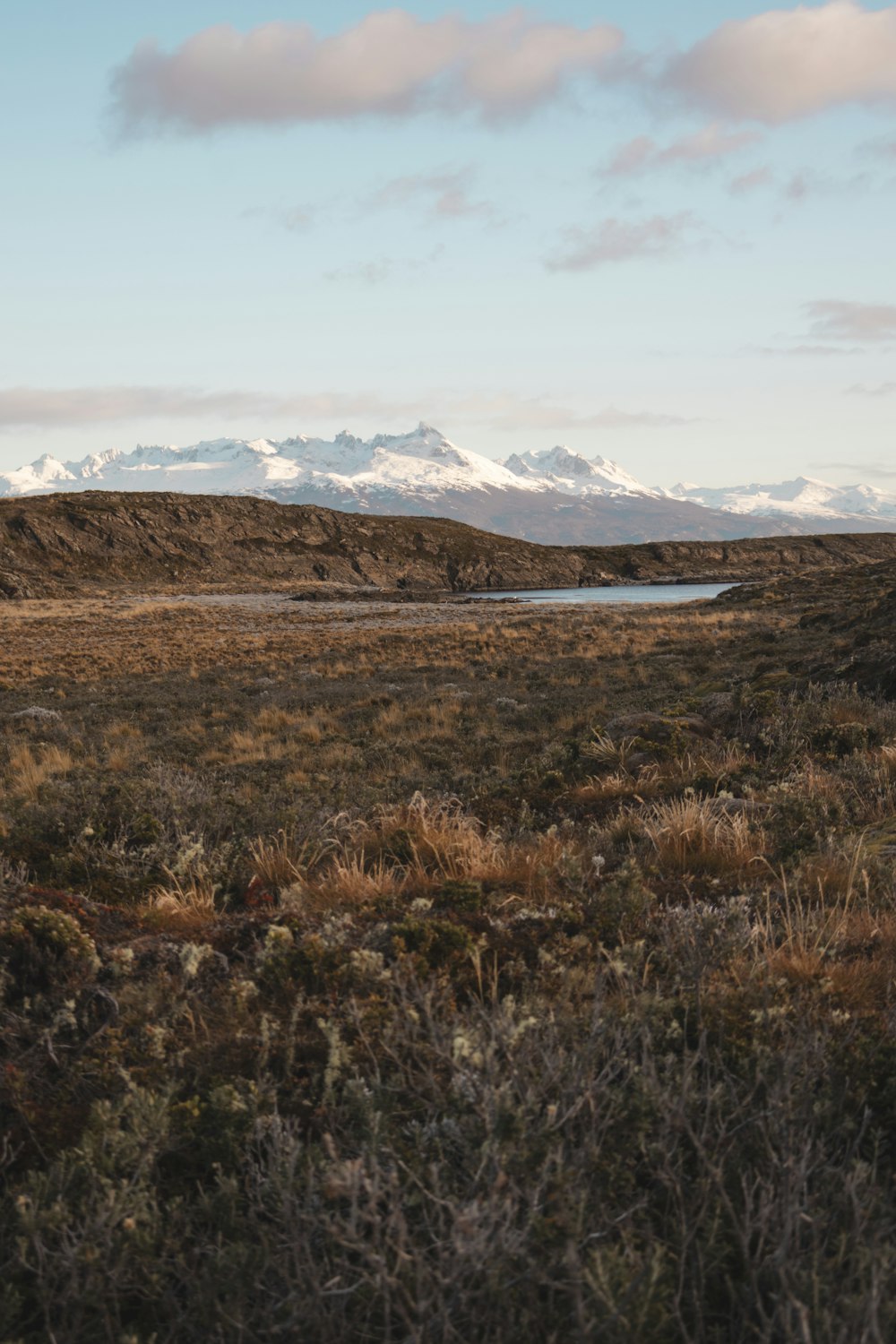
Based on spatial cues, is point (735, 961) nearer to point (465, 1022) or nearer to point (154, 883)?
point (465, 1022)

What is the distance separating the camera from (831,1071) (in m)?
2.78

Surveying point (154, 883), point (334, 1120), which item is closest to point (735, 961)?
point (334, 1120)

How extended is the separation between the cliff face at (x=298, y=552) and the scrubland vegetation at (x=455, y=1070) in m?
69.9

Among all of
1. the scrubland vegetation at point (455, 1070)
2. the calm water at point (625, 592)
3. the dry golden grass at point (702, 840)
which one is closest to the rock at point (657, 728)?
the scrubland vegetation at point (455, 1070)

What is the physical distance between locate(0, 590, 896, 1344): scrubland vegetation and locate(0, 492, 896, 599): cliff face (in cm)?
6992

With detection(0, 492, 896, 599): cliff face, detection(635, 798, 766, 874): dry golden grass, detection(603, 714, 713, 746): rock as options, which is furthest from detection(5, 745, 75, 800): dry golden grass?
detection(0, 492, 896, 599): cliff face

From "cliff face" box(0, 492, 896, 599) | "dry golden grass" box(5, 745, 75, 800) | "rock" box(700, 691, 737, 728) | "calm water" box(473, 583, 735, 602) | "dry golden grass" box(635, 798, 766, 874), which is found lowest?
"dry golden grass" box(5, 745, 75, 800)

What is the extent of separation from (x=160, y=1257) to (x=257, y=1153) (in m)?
0.38

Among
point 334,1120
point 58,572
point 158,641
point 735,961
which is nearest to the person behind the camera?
point 334,1120

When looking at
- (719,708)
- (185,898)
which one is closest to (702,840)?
(185,898)

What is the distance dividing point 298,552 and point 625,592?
40641mm

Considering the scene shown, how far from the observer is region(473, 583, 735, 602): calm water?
2726 inches

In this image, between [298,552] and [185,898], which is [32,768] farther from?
[298,552]

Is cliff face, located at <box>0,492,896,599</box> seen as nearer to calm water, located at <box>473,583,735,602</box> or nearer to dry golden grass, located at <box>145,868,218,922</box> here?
calm water, located at <box>473,583,735,602</box>
